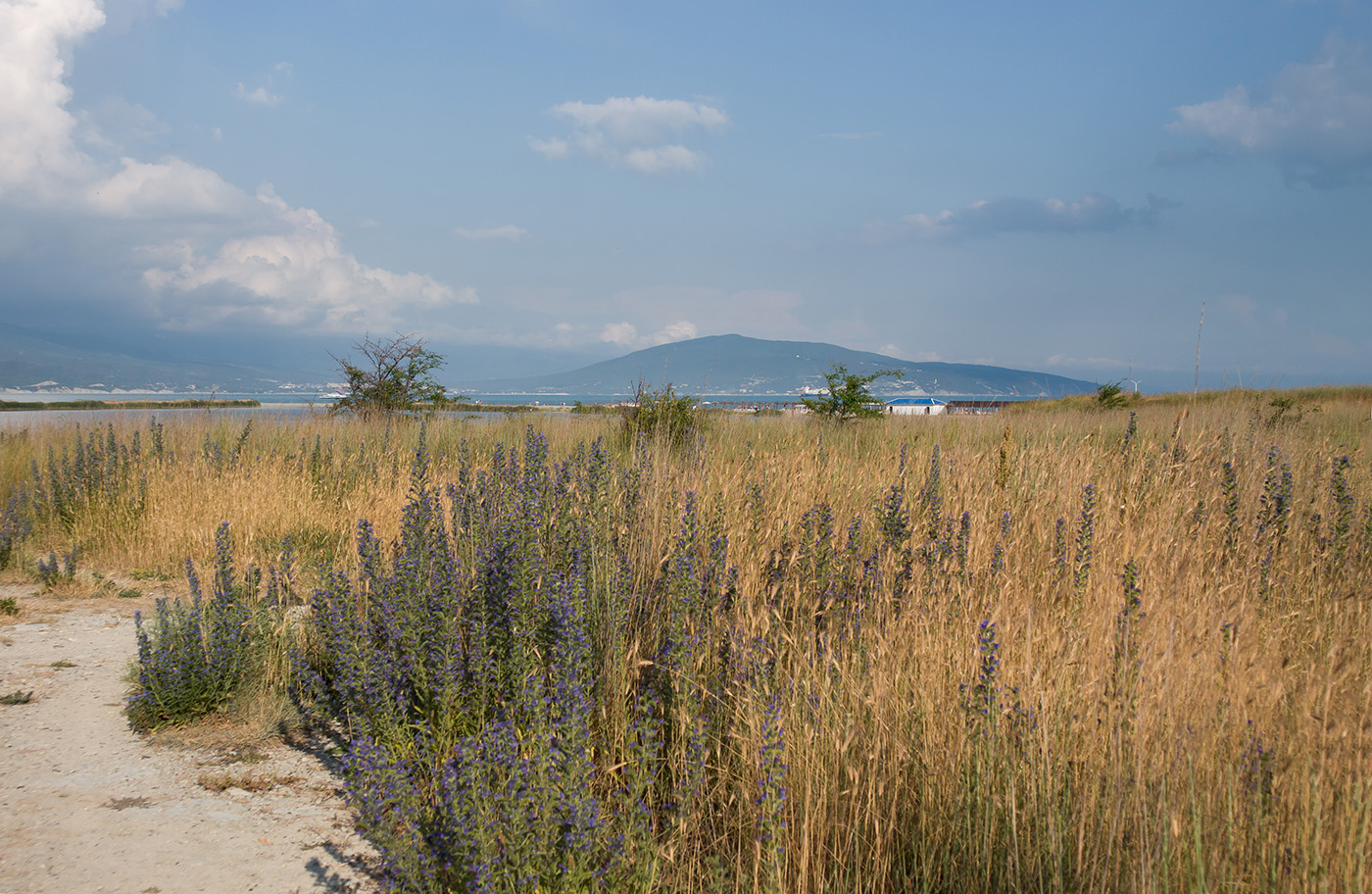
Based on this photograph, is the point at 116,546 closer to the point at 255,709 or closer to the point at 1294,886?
the point at 255,709

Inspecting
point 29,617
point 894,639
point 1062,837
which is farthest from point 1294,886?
point 29,617

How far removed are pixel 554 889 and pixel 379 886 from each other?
0.64 meters

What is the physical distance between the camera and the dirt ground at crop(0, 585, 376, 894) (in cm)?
231

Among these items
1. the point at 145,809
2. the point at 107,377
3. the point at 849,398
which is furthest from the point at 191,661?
the point at 107,377

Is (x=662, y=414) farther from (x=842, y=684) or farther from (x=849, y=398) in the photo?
(x=842, y=684)

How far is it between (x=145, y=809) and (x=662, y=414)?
7917 millimetres

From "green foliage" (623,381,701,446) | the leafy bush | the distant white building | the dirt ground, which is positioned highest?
the distant white building

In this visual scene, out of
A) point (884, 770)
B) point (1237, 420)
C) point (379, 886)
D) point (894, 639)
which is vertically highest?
point (1237, 420)

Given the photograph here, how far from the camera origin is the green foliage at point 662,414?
993 cm

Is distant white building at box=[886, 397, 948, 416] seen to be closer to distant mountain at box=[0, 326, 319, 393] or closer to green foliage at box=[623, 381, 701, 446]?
green foliage at box=[623, 381, 701, 446]

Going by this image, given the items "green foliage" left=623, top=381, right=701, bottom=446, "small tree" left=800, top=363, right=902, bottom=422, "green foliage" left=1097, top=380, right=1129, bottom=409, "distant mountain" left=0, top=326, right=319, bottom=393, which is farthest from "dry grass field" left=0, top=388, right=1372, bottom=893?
Answer: "distant mountain" left=0, top=326, right=319, bottom=393

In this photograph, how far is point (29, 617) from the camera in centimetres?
497

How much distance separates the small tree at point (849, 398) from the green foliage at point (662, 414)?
11.6 feet

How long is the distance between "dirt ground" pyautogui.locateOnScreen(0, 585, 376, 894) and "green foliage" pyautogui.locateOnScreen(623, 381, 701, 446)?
→ 652 cm
